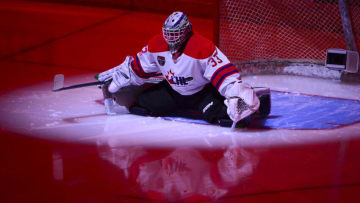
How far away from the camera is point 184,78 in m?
4.34

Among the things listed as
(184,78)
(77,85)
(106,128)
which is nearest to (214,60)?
(184,78)

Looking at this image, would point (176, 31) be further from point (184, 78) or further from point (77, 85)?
Result: point (77, 85)

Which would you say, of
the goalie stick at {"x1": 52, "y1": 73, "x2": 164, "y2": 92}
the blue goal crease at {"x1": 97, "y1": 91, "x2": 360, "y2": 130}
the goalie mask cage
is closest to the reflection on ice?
the blue goal crease at {"x1": 97, "y1": 91, "x2": 360, "y2": 130}

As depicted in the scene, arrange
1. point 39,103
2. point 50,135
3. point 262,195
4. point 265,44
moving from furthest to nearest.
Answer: point 265,44 < point 39,103 < point 50,135 < point 262,195

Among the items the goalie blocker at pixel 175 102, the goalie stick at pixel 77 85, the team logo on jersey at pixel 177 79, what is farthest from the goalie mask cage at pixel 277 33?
the team logo on jersey at pixel 177 79

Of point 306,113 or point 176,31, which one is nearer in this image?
point 176,31

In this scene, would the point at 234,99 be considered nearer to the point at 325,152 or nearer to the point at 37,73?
the point at 325,152

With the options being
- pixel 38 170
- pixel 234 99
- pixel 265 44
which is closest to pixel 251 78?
pixel 265 44

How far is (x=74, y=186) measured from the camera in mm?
3266

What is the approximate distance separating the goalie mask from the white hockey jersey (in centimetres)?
7

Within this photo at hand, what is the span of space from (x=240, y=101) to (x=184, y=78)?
52 cm

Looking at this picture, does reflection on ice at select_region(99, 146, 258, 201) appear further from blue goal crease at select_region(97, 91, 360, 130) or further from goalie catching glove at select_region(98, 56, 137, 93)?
goalie catching glove at select_region(98, 56, 137, 93)

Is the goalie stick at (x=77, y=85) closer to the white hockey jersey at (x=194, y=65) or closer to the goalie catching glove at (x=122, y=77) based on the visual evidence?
the goalie catching glove at (x=122, y=77)

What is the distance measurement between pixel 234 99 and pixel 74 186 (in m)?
1.49
